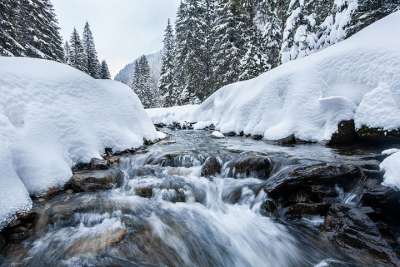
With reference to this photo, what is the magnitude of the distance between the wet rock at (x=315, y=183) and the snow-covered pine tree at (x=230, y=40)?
23.6 metres

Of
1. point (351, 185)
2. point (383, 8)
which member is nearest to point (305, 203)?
point (351, 185)

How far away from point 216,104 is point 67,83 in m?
12.6

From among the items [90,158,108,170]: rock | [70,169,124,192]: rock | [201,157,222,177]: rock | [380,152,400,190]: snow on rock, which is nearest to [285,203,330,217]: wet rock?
[380,152,400,190]: snow on rock

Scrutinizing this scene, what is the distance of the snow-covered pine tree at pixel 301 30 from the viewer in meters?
19.5

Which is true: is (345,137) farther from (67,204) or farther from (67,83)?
(67,83)

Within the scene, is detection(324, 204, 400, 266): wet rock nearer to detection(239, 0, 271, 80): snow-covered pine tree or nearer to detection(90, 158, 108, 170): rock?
detection(90, 158, 108, 170): rock

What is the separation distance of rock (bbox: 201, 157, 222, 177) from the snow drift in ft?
12.6

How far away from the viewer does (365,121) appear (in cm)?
852

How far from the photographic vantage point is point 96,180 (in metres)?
6.61

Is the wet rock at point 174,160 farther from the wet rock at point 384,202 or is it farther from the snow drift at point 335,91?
the wet rock at point 384,202

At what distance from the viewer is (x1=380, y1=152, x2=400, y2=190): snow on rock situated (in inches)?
181

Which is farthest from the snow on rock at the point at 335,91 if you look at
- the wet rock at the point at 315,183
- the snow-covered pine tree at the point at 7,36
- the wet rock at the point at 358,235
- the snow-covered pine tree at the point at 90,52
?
the snow-covered pine tree at the point at 90,52

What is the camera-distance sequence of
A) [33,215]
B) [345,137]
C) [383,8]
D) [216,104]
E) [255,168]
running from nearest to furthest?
[33,215]
[255,168]
[345,137]
[383,8]
[216,104]

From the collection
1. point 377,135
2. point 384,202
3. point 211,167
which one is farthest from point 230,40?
point 384,202
